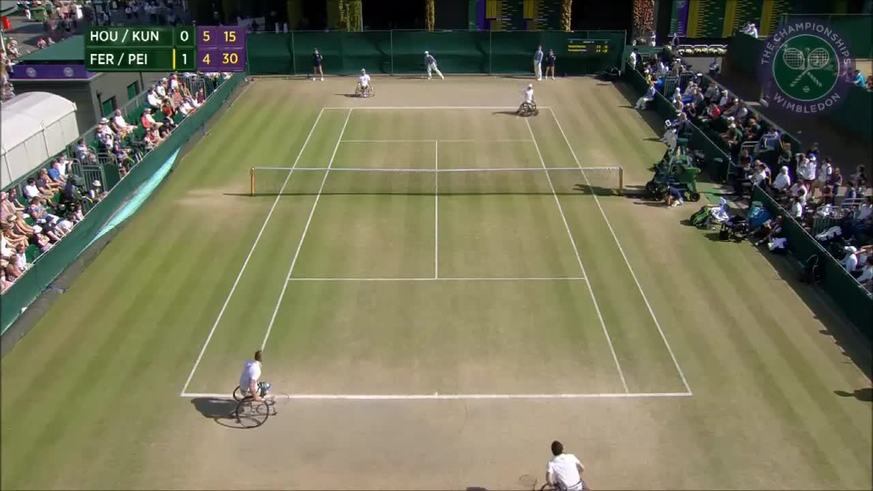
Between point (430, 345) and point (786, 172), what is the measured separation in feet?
44.5

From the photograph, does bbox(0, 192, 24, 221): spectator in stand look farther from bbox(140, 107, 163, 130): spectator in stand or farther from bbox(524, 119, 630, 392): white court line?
bbox(524, 119, 630, 392): white court line

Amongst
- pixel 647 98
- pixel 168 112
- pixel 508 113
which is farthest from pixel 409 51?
pixel 168 112

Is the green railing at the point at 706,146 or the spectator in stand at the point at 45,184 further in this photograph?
the green railing at the point at 706,146

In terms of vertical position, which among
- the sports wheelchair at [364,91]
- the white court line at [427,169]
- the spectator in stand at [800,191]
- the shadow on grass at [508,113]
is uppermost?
the sports wheelchair at [364,91]

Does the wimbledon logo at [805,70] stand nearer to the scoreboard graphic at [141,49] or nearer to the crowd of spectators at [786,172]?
the crowd of spectators at [786,172]

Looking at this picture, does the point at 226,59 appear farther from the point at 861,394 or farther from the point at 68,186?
the point at 861,394

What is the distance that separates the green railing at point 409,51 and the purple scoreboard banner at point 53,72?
11830 millimetres

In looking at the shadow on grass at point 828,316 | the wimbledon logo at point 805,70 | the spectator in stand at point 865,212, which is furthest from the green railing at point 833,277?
the wimbledon logo at point 805,70

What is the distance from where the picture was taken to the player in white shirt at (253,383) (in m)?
16.0

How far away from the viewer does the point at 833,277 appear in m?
20.7

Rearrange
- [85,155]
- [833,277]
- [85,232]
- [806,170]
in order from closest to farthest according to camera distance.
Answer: [833,277], [85,232], [806,170], [85,155]

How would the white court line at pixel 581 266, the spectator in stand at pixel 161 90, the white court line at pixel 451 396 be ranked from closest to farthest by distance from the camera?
the white court line at pixel 451 396
the white court line at pixel 581 266
the spectator in stand at pixel 161 90

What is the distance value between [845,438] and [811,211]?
10.7 meters

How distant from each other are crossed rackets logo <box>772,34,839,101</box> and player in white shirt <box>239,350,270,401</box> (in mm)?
24382
